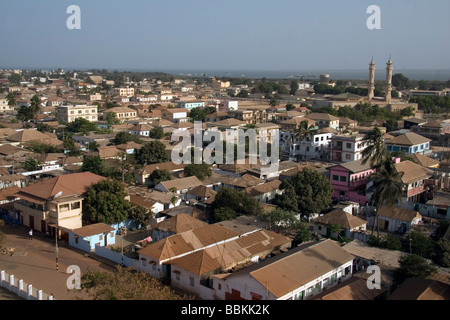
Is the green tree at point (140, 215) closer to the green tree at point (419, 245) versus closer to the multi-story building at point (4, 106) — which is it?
the green tree at point (419, 245)

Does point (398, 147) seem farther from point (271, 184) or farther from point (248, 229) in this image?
point (248, 229)

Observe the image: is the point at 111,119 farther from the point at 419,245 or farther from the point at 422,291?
the point at 422,291

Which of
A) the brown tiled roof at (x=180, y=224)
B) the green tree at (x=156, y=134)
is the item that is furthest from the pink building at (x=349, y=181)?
the green tree at (x=156, y=134)

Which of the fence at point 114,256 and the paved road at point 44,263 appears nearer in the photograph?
the paved road at point 44,263

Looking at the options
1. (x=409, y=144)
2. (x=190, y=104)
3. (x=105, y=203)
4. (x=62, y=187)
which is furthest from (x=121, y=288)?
(x=190, y=104)

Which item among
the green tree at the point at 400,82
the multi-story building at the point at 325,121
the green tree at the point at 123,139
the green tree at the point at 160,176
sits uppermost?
the green tree at the point at 400,82

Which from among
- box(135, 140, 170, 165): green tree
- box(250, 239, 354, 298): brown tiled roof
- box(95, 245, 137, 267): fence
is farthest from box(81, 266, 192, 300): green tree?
box(135, 140, 170, 165): green tree

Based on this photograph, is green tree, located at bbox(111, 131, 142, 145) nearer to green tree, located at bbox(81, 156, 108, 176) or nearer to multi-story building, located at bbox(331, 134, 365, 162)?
green tree, located at bbox(81, 156, 108, 176)
